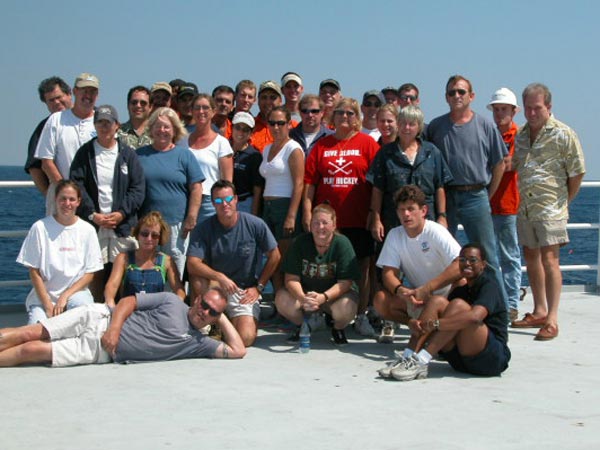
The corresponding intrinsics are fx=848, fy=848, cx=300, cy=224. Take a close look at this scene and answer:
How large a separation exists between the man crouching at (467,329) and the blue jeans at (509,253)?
1832 mm

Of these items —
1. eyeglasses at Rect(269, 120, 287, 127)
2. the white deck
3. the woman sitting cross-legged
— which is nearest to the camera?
the white deck

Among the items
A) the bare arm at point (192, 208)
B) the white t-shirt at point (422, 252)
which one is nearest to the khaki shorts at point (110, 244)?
the bare arm at point (192, 208)

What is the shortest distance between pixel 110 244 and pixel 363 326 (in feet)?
6.44

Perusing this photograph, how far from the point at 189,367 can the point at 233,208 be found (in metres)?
1.31

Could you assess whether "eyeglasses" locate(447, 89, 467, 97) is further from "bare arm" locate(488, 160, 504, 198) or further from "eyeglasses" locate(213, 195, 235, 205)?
"eyeglasses" locate(213, 195, 235, 205)

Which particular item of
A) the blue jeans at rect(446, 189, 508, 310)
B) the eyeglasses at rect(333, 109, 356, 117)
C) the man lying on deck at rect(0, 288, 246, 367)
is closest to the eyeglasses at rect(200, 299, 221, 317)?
the man lying on deck at rect(0, 288, 246, 367)

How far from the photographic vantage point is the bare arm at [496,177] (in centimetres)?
643

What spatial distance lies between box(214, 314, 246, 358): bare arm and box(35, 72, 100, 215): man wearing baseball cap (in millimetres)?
1684

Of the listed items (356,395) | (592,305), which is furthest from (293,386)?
(592,305)

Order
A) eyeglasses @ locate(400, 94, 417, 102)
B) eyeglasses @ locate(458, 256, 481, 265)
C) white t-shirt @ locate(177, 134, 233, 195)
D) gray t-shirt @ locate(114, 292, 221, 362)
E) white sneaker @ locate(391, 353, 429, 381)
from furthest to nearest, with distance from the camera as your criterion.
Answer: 1. eyeglasses @ locate(400, 94, 417, 102)
2. white t-shirt @ locate(177, 134, 233, 195)
3. gray t-shirt @ locate(114, 292, 221, 362)
4. eyeglasses @ locate(458, 256, 481, 265)
5. white sneaker @ locate(391, 353, 429, 381)

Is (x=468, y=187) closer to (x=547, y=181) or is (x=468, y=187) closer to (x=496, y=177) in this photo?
(x=496, y=177)

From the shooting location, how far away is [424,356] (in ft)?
16.5

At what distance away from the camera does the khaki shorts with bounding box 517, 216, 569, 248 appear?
637cm

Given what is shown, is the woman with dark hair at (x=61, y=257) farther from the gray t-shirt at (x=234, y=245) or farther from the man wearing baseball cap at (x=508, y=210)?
the man wearing baseball cap at (x=508, y=210)
